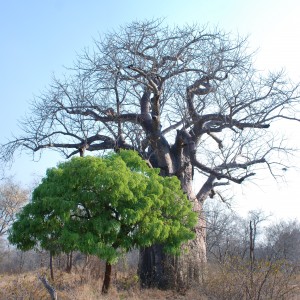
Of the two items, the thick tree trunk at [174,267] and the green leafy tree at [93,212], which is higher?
the green leafy tree at [93,212]

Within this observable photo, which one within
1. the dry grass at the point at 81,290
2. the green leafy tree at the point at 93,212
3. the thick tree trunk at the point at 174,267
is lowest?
the dry grass at the point at 81,290

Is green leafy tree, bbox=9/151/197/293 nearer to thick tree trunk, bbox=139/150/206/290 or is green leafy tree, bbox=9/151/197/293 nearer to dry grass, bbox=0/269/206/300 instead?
dry grass, bbox=0/269/206/300

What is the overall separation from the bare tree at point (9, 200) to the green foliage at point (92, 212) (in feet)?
83.5

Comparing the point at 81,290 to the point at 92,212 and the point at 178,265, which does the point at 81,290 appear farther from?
the point at 178,265

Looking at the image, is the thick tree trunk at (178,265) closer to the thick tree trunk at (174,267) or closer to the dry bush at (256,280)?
the thick tree trunk at (174,267)

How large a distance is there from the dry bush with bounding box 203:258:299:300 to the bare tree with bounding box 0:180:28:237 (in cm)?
2650

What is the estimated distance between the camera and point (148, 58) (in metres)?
13.3

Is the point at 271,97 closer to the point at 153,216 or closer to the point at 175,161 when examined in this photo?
the point at 175,161

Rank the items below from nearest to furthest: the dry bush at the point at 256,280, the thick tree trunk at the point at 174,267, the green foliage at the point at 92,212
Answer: the dry bush at the point at 256,280, the green foliage at the point at 92,212, the thick tree trunk at the point at 174,267

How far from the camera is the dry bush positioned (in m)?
8.84

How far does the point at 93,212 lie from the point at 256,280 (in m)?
3.51

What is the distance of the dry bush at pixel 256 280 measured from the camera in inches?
348

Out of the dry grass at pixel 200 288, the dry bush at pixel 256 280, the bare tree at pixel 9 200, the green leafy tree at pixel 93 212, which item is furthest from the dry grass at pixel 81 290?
the bare tree at pixel 9 200

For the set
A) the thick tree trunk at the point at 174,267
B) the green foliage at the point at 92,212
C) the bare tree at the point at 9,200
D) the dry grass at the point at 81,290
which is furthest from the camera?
the bare tree at the point at 9,200
